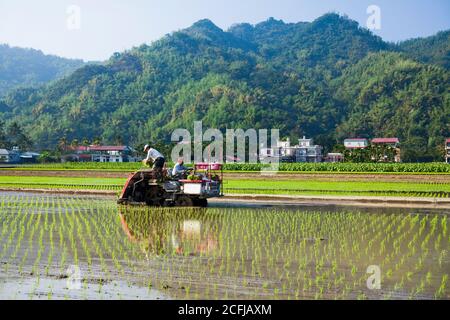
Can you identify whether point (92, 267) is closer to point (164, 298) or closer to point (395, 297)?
point (164, 298)

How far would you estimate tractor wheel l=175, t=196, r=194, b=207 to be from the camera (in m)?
23.5

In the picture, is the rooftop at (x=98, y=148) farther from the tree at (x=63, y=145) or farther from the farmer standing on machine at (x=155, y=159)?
the farmer standing on machine at (x=155, y=159)

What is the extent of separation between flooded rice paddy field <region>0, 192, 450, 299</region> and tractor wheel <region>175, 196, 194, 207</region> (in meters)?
1.75

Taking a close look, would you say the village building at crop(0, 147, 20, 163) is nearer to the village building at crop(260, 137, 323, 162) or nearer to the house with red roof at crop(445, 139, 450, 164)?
the village building at crop(260, 137, 323, 162)

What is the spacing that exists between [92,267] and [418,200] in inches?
727

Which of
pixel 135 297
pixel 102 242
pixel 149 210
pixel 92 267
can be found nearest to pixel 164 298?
pixel 135 297

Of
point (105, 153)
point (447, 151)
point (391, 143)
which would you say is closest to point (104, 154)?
point (105, 153)

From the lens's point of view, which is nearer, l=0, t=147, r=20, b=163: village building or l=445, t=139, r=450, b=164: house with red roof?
l=445, t=139, r=450, b=164: house with red roof

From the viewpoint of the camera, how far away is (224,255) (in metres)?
12.9

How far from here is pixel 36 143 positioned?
173m

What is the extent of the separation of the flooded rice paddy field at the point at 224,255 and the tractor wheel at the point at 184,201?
175 cm

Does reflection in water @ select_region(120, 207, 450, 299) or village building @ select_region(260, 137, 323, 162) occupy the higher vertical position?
village building @ select_region(260, 137, 323, 162)

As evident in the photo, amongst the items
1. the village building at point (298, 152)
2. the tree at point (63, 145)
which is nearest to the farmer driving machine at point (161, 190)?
the village building at point (298, 152)

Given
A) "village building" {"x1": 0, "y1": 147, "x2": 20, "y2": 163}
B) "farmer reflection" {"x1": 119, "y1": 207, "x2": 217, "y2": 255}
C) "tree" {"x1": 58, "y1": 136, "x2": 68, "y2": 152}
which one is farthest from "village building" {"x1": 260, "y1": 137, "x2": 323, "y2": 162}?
"farmer reflection" {"x1": 119, "y1": 207, "x2": 217, "y2": 255}
